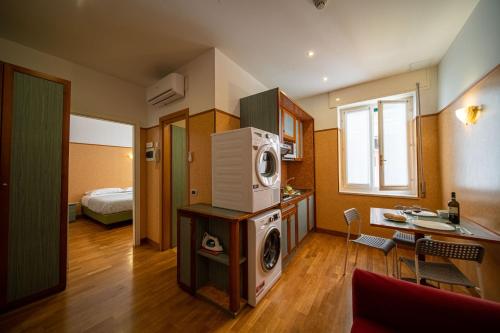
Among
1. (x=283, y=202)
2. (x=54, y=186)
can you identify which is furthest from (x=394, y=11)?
(x=54, y=186)

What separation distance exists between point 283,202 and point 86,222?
5346mm

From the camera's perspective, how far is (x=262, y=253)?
1.80m

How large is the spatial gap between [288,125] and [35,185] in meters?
3.18

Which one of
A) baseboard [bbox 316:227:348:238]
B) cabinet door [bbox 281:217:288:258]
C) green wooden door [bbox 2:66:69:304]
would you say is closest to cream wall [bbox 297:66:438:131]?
baseboard [bbox 316:227:348:238]

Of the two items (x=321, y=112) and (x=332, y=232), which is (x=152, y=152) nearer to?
(x=321, y=112)

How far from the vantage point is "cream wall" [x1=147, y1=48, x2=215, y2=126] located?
7.61 ft

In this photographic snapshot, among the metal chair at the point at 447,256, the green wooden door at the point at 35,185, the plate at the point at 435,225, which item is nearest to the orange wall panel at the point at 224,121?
the green wooden door at the point at 35,185

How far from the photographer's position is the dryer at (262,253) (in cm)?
172

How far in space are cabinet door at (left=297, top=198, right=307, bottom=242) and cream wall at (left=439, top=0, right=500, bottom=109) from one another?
A: 7.81 feet

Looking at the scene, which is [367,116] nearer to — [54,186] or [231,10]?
[231,10]

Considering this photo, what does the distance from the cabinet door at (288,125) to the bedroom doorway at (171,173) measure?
5.24ft

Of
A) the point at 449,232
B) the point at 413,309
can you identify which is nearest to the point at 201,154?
the point at 413,309

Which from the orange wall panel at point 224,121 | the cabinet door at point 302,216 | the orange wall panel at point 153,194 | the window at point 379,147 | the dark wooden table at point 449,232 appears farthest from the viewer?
the orange wall panel at point 153,194

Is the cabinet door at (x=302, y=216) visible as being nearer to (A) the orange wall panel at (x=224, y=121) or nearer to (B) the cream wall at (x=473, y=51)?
(A) the orange wall panel at (x=224, y=121)
